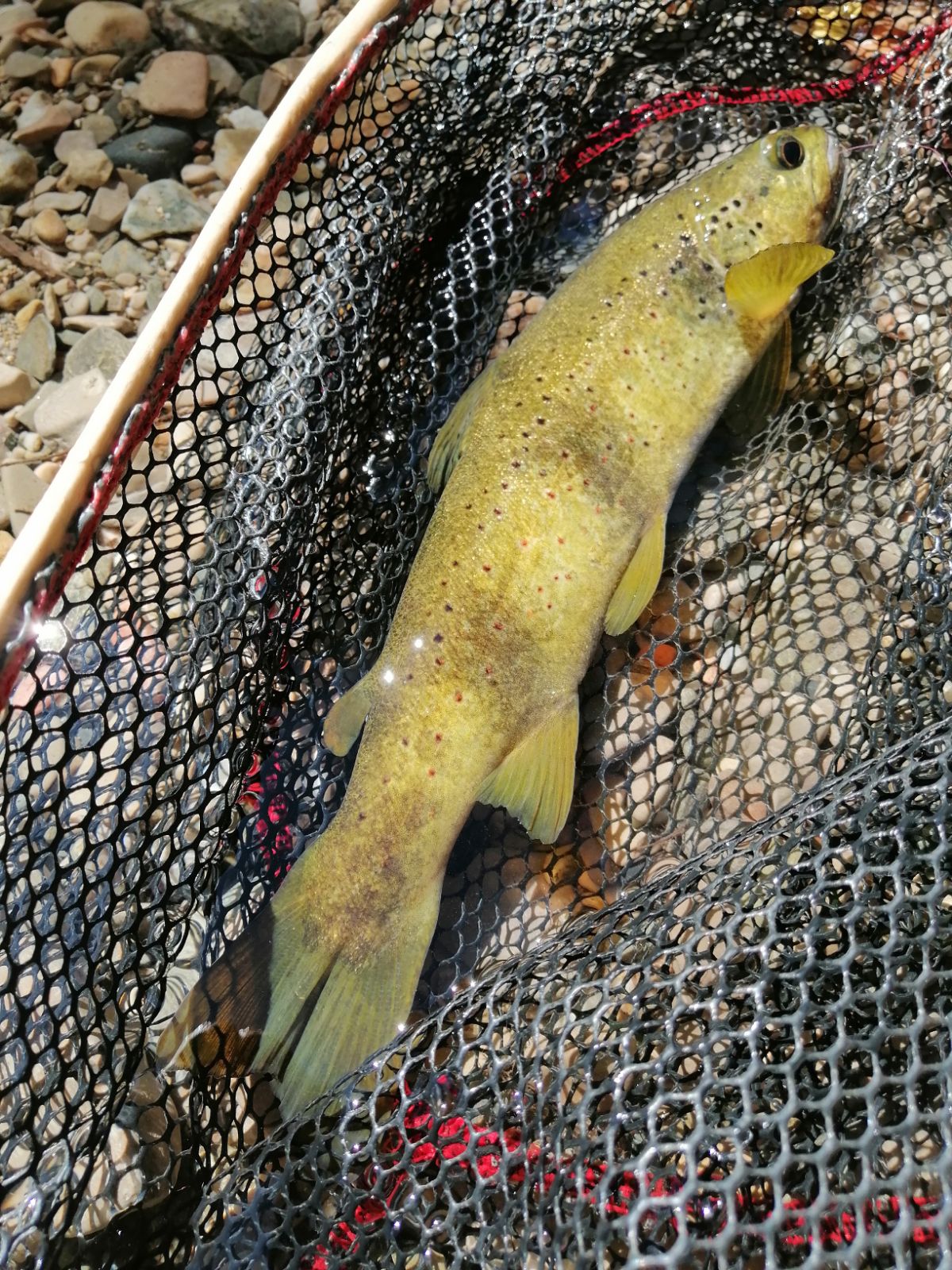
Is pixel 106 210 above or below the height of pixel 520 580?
above

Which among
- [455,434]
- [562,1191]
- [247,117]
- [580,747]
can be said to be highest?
[247,117]

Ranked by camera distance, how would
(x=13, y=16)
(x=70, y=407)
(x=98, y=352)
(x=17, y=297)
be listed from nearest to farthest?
(x=70, y=407), (x=98, y=352), (x=17, y=297), (x=13, y=16)

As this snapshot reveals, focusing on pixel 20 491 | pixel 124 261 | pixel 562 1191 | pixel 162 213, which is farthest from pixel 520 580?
pixel 162 213

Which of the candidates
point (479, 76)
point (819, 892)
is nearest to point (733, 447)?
point (479, 76)

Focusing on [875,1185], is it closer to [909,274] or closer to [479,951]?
[479,951]

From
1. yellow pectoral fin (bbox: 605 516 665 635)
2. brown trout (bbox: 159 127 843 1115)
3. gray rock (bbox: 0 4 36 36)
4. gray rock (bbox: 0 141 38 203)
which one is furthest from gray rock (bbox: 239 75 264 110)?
yellow pectoral fin (bbox: 605 516 665 635)

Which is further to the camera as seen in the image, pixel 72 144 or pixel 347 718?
pixel 72 144

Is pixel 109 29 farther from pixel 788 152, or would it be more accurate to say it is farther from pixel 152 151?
pixel 788 152

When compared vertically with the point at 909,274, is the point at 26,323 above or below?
above
